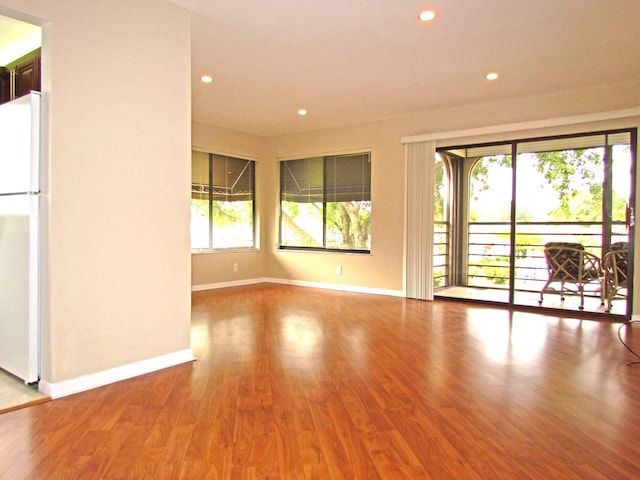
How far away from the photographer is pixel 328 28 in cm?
326

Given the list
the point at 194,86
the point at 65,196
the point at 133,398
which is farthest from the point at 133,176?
the point at 194,86

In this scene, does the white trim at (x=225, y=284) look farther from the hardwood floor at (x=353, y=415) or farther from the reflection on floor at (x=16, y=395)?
the reflection on floor at (x=16, y=395)

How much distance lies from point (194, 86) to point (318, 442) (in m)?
4.08

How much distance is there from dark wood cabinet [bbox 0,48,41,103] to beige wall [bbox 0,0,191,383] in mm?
562

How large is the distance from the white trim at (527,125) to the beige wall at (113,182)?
3.57 meters

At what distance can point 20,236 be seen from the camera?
250 cm

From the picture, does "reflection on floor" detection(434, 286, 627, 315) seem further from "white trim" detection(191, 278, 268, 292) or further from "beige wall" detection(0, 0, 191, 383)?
"beige wall" detection(0, 0, 191, 383)

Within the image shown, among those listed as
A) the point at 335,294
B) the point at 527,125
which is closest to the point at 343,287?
the point at 335,294

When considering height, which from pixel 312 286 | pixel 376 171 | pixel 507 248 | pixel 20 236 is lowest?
pixel 312 286

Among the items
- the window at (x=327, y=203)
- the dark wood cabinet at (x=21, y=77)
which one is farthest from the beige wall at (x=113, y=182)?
the window at (x=327, y=203)

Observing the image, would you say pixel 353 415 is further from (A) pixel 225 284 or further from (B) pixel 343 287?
(A) pixel 225 284

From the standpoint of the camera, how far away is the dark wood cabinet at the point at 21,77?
9.18ft

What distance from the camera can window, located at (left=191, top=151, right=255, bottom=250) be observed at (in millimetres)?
6297

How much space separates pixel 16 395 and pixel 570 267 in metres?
5.56
